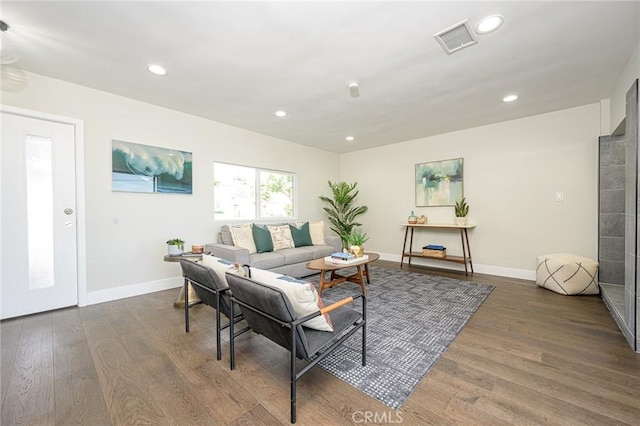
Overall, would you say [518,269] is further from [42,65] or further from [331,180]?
[42,65]

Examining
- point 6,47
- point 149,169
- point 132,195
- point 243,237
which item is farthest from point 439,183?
point 6,47

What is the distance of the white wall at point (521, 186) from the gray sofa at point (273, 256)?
2362 millimetres

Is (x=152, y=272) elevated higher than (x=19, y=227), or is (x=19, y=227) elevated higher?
(x=19, y=227)

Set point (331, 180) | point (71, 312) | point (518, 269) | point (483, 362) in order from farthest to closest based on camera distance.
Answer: point (331, 180) → point (518, 269) → point (71, 312) → point (483, 362)

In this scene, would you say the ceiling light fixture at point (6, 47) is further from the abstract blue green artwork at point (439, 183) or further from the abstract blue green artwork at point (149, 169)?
the abstract blue green artwork at point (439, 183)

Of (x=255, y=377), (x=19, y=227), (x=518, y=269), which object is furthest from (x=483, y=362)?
(x=19, y=227)

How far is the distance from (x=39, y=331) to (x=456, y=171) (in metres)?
5.94

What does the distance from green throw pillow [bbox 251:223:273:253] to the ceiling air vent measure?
128 inches

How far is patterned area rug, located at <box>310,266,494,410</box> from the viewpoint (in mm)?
1703

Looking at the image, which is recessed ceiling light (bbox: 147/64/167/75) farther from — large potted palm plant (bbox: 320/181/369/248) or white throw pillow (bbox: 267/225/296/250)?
large potted palm plant (bbox: 320/181/369/248)

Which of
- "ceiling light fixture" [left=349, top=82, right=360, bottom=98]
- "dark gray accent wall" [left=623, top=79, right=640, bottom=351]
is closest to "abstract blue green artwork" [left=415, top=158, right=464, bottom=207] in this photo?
"dark gray accent wall" [left=623, top=79, right=640, bottom=351]

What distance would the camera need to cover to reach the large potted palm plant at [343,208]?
233 inches

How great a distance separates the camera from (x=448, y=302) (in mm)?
3111

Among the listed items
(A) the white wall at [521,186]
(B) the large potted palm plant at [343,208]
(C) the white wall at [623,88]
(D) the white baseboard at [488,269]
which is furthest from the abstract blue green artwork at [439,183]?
(C) the white wall at [623,88]
